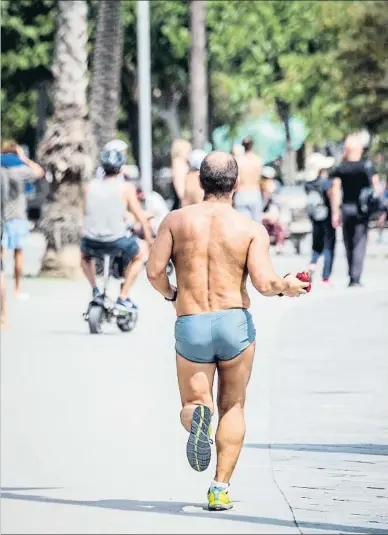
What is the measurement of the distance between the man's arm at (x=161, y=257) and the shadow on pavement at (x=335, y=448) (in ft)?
6.37

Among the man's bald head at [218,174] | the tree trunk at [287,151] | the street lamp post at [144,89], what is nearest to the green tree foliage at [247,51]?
the tree trunk at [287,151]

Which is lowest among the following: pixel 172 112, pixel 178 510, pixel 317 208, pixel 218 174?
pixel 178 510

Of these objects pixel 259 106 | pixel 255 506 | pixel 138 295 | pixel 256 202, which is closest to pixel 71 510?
pixel 255 506

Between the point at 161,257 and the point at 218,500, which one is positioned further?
the point at 161,257

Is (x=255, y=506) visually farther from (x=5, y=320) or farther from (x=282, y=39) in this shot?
(x=282, y=39)

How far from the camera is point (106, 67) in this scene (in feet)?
94.2

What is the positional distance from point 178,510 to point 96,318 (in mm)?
8616

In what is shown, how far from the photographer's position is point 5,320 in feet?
56.4

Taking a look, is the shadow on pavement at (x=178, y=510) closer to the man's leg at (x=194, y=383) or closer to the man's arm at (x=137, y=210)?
the man's leg at (x=194, y=383)

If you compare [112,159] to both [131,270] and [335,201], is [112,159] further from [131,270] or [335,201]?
[335,201]

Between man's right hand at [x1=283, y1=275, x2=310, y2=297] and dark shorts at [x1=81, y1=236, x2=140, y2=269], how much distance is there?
8.76 metres

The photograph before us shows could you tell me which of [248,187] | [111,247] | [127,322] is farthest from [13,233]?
[248,187]

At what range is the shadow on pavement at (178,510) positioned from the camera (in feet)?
24.2

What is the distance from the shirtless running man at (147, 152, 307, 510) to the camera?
7867 millimetres
